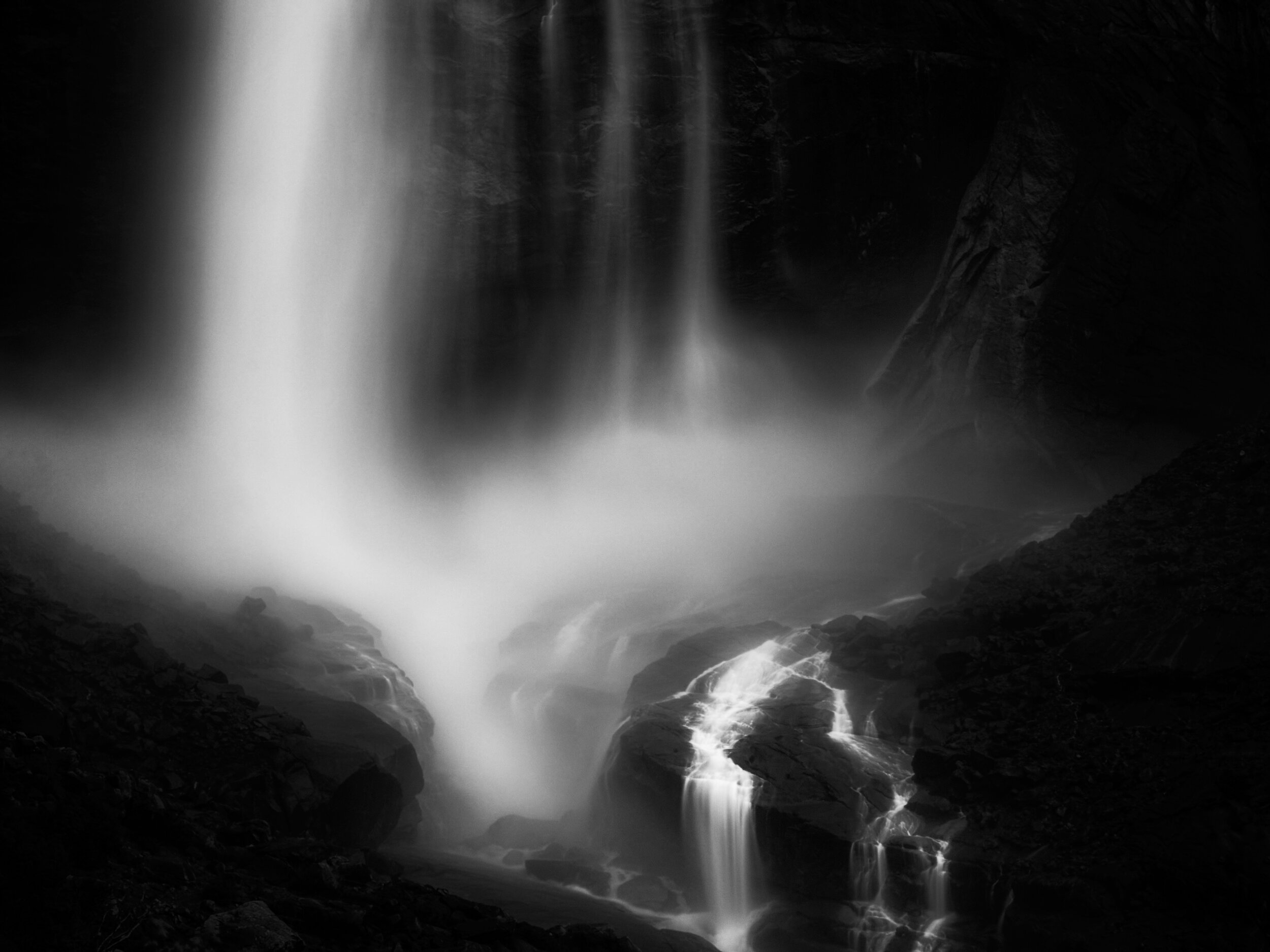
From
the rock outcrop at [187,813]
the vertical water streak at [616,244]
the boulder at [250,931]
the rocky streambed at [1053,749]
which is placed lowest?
the boulder at [250,931]

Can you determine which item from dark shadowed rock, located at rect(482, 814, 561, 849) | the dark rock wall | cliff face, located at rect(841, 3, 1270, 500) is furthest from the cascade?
cliff face, located at rect(841, 3, 1270, 500)

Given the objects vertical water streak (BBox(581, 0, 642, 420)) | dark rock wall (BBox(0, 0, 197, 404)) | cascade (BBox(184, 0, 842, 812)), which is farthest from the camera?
vertical water streak (BBox(581, 0, 642, 420))

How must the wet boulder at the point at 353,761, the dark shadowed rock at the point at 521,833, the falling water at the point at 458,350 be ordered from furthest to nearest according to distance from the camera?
the falling water at the point at 458,350 → the dark shadowed rock at the point at 521,833 → the wet boulder at the point at 353,761

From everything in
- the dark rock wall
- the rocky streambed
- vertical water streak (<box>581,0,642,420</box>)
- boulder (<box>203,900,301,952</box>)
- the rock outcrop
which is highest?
vertical water streak (<box>581,0,642,420</box>)

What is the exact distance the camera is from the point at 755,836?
23281mm

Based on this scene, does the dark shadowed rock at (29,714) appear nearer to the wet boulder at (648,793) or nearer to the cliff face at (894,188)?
the wet boulder at (648,793)

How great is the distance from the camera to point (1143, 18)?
42.3 metres

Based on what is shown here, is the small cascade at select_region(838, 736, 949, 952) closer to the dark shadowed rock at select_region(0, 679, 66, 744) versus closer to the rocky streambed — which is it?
the rocky streambed

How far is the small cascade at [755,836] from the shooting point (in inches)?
824

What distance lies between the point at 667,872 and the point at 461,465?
1162 inches

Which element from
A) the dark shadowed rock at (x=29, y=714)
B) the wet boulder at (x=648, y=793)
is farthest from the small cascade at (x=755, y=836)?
the dark shadowed rock at (x=29, y=714)

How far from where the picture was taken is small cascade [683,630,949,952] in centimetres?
2094

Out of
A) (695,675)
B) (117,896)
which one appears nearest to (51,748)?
(117,896)

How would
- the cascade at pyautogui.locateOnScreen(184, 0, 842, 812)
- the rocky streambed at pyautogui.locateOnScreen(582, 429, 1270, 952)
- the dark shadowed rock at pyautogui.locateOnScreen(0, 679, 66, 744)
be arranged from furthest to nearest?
1. the cascade at pyautogui.locateOnScreen(184, 0, 842, 812)
2. the rocky streambed at pyautogui.locateOnScreen(582, 429, 1270, 952)
3. the dark shadowed rock at pyautogui.locateOnScreen(0, 679, 66, 744)
